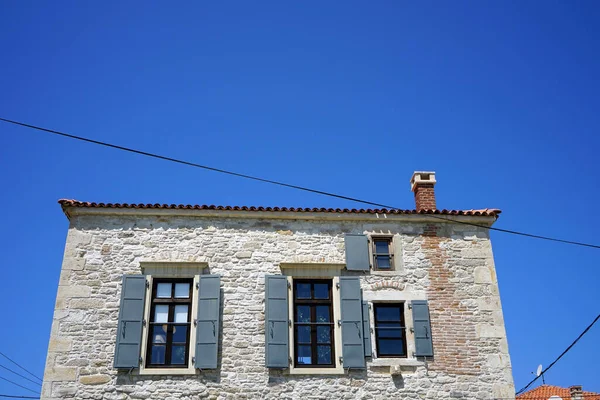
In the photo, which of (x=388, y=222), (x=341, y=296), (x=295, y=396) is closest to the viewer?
(x=295, y=396)

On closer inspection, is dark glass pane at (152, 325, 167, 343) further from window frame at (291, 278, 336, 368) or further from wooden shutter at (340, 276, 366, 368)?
wooden shutter at (340, 276, 366, 368)

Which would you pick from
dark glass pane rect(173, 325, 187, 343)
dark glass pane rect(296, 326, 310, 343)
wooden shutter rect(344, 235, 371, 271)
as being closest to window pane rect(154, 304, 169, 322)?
dark glass pane rect(173, 325, 187, 343)

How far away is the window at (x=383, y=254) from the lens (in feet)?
42.9

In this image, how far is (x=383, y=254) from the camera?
13.2 metres

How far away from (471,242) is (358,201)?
103 inches

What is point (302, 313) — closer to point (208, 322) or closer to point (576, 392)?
point (208, 322)

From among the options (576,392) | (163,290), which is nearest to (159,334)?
(163,290)

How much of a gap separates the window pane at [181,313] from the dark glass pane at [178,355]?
548 mm

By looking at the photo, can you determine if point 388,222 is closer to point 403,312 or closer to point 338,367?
point 403,312

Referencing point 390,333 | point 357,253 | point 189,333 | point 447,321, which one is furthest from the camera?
point 357,253

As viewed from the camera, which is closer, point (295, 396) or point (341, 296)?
point (295, 396)

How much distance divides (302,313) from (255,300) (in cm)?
99

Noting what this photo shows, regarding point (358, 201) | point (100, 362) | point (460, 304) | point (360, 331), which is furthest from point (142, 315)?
point (460, 304)

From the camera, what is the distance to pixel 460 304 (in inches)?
505
